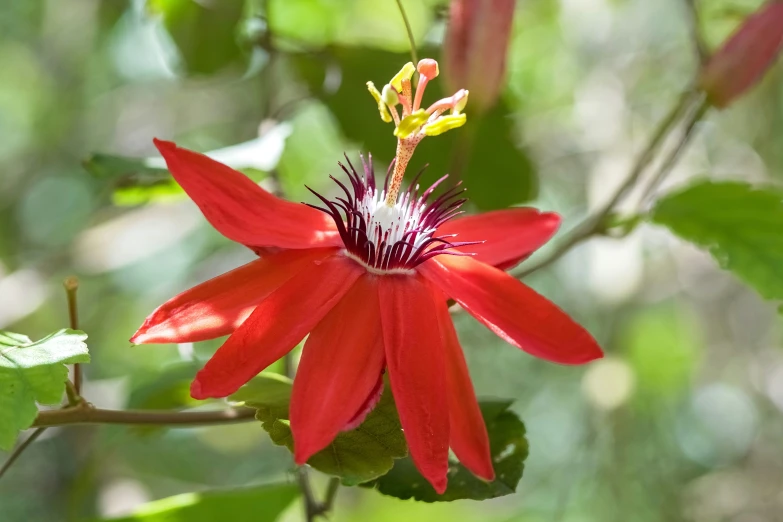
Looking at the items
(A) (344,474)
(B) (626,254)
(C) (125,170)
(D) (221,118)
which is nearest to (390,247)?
(A) (344,474)

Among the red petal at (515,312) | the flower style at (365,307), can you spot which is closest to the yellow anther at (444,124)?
the flower style at (365,307)

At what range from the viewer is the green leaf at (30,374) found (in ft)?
1.93

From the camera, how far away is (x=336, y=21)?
151 centimetres

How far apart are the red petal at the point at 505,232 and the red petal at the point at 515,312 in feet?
0.20

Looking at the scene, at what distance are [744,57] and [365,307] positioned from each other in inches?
23.8

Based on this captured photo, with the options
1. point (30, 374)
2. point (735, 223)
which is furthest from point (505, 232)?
point (30, 374)

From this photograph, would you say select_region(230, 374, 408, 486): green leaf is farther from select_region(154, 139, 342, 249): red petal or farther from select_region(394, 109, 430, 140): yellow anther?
select_region(394, 109, 430, 140): yellow anther

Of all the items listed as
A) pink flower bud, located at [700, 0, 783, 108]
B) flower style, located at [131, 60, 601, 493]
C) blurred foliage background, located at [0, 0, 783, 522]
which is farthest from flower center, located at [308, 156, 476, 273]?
pink flower bud, located at [700, 0, 783, 108]

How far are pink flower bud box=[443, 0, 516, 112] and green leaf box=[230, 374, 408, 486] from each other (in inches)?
16.2

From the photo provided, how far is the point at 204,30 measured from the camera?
1.20m

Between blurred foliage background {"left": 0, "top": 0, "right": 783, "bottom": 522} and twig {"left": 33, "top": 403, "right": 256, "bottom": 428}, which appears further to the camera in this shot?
blurred foliage background {"left": 0, "top": 0, "right": 783, "bottom": 522}

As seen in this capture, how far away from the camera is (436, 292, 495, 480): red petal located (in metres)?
0.66

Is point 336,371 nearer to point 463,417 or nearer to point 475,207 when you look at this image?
point 463,417

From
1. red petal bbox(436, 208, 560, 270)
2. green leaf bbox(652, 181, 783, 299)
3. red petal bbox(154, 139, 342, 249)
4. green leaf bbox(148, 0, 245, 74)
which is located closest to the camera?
red petal bbox(154, 139, 342, 249)
